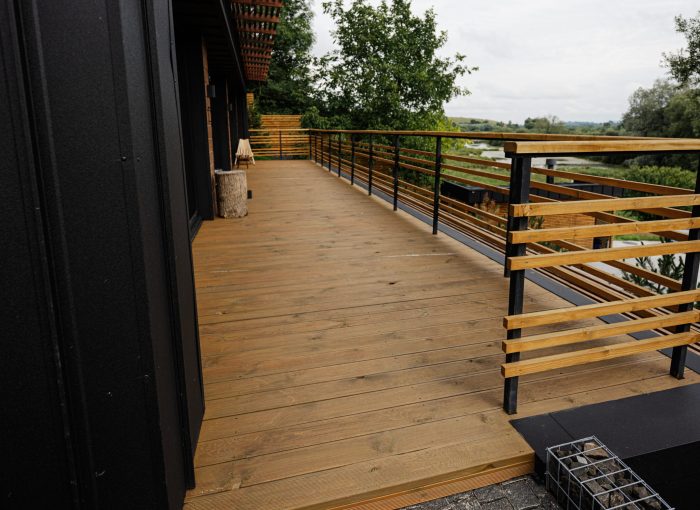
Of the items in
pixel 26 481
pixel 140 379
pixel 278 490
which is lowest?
pixel 278 490

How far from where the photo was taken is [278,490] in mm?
1470

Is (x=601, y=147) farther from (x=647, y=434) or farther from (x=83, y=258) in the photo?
(x=83, y=258)

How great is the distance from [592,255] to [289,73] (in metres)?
23.2

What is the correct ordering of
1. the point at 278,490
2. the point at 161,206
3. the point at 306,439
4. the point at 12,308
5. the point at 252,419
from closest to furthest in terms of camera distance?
1. the point at 12,308
2. the point at 161,206
3. the point at 278,490
4. the point at 306,439
5. the point at 252,419

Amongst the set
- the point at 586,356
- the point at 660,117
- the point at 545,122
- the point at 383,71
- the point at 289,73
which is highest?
the point at 289,73

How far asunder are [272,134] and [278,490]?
16.5 meters

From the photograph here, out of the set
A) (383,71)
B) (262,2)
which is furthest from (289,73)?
(262,2)

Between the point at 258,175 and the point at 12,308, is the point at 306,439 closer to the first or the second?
the point at 12,308

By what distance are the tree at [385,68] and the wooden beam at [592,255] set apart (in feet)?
60.5

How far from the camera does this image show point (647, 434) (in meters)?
1.70

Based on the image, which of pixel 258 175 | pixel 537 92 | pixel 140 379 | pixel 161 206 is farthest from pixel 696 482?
pixel 537 92

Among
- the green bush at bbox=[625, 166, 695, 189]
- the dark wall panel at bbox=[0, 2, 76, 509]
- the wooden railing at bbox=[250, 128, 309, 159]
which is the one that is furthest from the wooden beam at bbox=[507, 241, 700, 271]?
the green bush at bbox=[625, 166, 695, 189]

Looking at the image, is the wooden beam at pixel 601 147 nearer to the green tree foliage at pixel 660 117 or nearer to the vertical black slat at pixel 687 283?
the vertical black slat at pixel 687 283

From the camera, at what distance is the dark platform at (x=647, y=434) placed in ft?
5.36
